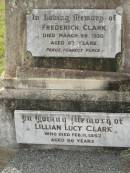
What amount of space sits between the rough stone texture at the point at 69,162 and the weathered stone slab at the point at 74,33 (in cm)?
113

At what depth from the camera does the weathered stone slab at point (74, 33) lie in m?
5.74

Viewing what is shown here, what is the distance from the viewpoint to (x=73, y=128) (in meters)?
5.92

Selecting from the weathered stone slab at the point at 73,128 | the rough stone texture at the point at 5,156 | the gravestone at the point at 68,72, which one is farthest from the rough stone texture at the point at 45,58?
the rough stone texture at the point at 5,156

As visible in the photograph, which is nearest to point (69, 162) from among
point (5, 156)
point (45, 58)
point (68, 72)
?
point (5, 156)

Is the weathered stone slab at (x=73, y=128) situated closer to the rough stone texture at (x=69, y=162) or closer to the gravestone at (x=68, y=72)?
the gravestone at (x=68, y=72)

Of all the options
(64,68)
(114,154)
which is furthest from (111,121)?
(64,68)

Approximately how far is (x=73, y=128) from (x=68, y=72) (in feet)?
2.11

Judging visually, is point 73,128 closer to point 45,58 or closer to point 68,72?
point 68,72

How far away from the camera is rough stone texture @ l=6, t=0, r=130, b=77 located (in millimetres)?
5738

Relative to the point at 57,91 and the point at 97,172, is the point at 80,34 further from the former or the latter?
the point at 97,172

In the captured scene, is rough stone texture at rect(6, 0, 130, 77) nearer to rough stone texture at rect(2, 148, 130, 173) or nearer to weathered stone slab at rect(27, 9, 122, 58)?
weathered stone slab at rect(27, 9, 122, 58)

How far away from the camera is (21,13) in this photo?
590cm

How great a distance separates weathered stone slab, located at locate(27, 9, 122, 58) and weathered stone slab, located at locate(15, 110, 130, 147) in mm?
684

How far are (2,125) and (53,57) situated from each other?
1007mm
